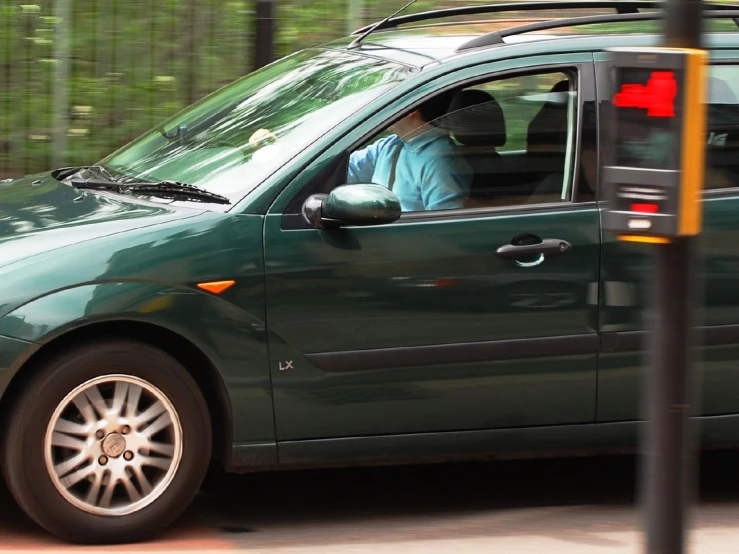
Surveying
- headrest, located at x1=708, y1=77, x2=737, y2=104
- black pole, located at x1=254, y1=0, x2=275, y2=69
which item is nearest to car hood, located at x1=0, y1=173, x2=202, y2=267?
headrest, located at x1=708, y1=77, x2=737, y2=104

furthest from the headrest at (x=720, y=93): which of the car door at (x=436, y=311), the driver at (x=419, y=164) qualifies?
the driver at (x=419, y=164)

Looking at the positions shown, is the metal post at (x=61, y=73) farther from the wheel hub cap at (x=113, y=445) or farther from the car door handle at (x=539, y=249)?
the car door handle at (x=539, y=249)

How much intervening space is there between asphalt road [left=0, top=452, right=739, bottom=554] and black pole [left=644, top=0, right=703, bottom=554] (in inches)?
57.2

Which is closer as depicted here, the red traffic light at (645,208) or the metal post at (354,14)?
the red traffic light at (645,208)

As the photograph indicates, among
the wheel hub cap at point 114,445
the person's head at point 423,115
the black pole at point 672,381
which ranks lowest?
the wheel hub cap at point 114,445

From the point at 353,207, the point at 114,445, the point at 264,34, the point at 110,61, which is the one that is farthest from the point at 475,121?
the point at 110,61

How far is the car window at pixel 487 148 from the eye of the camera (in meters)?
4.77

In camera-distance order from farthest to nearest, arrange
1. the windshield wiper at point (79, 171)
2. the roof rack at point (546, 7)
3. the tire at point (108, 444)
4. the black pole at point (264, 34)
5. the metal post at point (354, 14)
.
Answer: the metal post at point (354, 14) → the black pole at point (264, 34) → the roof rack at point (546, 7) → the windshield wiper at point (79, 171) → the tire at point (108, 444)

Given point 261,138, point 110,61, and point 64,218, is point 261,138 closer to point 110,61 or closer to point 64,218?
point 64,218

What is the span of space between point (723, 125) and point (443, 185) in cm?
112

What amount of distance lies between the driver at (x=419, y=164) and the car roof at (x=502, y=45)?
22cm

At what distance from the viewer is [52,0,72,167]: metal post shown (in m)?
9.13

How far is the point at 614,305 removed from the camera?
15.4 feet

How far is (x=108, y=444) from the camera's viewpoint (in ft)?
14.4
